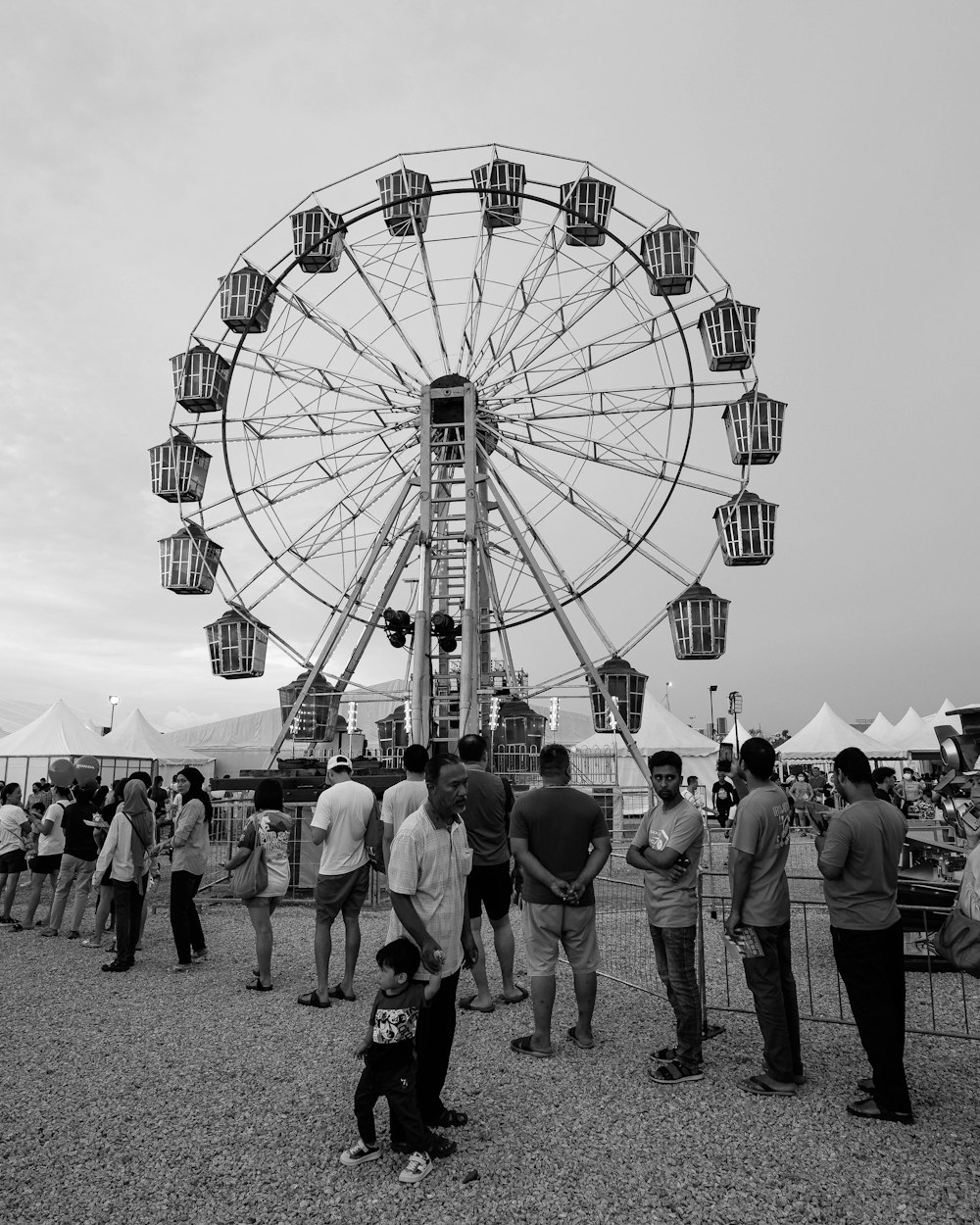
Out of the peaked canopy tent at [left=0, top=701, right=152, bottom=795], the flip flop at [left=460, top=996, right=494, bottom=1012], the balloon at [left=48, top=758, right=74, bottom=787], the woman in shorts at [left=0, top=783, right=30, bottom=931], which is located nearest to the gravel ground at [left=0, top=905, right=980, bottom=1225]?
the flip flop at [left=460, top=996, right=494, bottom=1012]

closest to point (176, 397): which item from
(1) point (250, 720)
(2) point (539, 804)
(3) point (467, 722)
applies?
(3) point (467, 722)

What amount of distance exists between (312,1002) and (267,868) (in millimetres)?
1029

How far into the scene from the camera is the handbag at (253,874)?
260 inches

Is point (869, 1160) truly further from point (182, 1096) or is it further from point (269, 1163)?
point (182, 1096)

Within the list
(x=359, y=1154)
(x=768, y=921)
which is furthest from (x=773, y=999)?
(x=359, y=1154)

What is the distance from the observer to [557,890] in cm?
511

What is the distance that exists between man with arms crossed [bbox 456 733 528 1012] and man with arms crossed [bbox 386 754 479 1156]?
2.11 m

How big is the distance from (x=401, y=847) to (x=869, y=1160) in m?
2.41

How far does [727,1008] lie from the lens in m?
5.99

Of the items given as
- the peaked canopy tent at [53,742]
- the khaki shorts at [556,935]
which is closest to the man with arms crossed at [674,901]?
the khaki shorts at [556,935]

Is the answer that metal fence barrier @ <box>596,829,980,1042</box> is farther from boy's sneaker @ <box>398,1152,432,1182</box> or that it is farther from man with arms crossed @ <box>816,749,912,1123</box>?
boy's sneaker @ <box>398,1152,432,1182</box>

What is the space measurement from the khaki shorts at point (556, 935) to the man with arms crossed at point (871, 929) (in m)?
1.45

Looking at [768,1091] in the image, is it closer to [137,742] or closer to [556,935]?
[556,935]

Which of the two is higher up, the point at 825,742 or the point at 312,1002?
the point at 825,742
